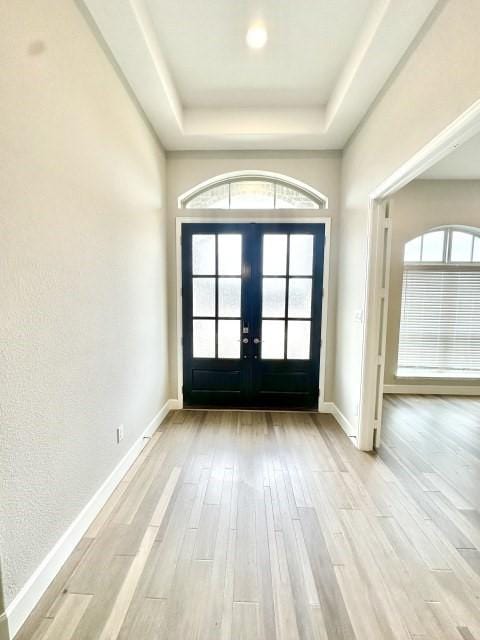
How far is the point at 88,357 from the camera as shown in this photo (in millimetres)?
1847

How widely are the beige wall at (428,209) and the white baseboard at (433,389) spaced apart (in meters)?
1.34

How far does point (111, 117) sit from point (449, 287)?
4.68 metres

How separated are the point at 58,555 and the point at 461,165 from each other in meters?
5.39

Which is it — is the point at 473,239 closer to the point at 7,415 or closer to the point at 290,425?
the point at 290,425

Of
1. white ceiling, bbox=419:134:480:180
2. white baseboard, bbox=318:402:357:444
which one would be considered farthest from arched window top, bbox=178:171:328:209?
white baseboard, bbox=318:402:357:444

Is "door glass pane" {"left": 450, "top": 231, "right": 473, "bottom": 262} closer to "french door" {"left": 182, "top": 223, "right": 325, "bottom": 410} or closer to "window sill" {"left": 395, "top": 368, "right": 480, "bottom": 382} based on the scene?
"window sill" {"left": 395, "top": 368, "right": 480, "bottom": 382}

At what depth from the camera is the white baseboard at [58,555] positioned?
4.19 ft

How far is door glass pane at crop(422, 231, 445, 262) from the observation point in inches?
168

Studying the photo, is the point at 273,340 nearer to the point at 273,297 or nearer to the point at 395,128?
A: the point at 273,297

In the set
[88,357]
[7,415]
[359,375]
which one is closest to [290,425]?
[359,375]

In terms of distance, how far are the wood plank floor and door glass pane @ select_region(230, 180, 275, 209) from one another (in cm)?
271

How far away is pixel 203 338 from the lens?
3664mm

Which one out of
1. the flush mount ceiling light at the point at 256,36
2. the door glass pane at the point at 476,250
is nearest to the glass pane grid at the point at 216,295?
the flush mount ceiling light at the point at 256,36

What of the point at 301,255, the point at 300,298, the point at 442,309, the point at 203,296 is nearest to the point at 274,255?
the point at 301,255
